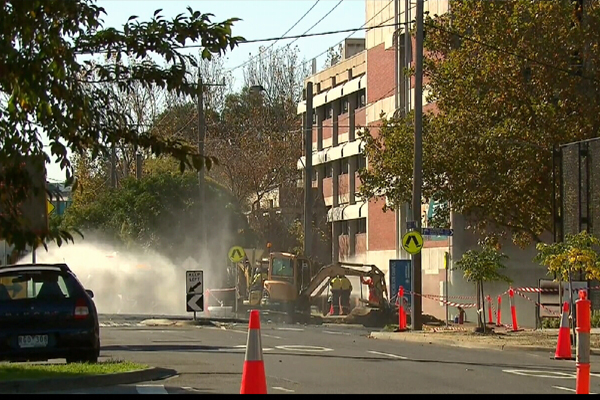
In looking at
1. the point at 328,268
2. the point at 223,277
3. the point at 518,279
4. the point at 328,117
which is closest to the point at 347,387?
the point at 328,268

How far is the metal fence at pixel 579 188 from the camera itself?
29.5 meters

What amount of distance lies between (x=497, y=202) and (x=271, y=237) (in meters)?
33.4

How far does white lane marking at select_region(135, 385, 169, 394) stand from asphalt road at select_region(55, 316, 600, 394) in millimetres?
14

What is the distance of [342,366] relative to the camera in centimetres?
1786

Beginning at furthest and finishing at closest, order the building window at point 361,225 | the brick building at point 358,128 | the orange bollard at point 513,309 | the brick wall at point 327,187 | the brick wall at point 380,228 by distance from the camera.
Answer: the brick wall at point 327,187
the building window at point 361,225
the brick wall at point 380,228
the brick building at point 358,128
the orange bollard at point 513,309

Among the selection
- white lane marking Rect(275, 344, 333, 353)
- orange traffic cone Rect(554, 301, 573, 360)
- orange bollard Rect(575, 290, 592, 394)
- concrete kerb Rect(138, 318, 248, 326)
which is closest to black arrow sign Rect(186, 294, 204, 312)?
concrete kerb Rect(138, 318, 248, 326)

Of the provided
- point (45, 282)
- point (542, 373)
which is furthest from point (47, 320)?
point (542, 373)

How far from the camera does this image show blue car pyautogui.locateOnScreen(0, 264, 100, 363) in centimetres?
1664

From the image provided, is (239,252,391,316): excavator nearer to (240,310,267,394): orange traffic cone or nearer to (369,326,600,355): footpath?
(369,326,600,355): footpath

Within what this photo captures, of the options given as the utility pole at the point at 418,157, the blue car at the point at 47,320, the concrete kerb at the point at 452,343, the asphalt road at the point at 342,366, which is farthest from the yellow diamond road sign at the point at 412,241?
the blue car at the point at 47,320

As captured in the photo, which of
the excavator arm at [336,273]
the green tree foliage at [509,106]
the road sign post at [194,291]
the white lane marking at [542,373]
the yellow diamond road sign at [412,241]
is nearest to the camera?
the white lane marking at [542,373]

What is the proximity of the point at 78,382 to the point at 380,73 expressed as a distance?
137 feet

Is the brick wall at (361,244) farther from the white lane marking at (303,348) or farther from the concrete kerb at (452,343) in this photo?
the white lane marking at (303,348)

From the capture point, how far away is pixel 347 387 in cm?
1432
